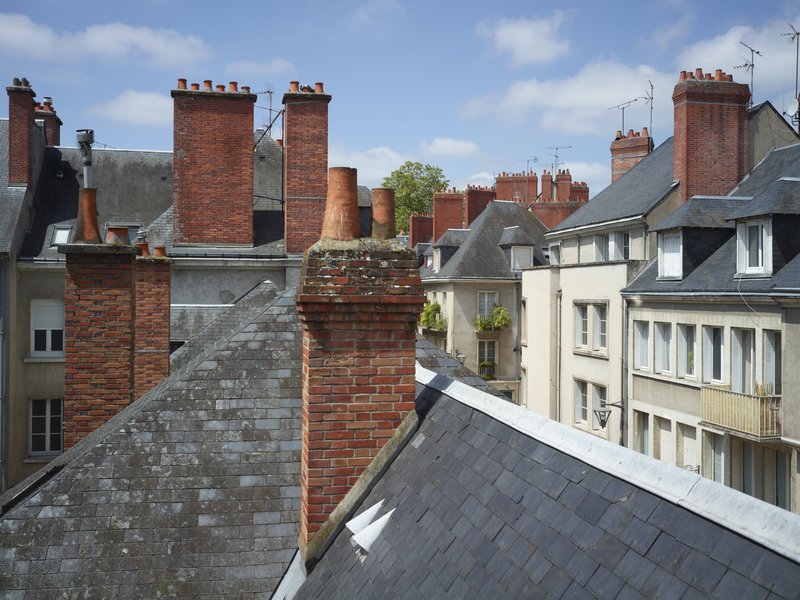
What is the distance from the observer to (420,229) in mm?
53375

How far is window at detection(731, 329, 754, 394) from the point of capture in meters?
20.1

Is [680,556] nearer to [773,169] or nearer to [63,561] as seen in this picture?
[63,561]

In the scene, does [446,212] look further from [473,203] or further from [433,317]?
[433,317]

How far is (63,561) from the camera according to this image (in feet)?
22.6

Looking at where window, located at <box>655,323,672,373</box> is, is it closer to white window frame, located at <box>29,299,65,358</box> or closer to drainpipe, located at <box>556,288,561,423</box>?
drainpipe, located at <box>556,288,561,423</box>

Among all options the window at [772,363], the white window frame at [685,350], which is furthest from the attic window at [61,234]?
the window at [772,363]

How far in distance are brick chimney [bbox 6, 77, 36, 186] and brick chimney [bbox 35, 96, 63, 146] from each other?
4.59 meters

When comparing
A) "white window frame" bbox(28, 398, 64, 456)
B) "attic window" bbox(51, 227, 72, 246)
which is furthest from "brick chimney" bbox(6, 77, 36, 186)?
"white window frame" bbox(28, 398, 64, 456)

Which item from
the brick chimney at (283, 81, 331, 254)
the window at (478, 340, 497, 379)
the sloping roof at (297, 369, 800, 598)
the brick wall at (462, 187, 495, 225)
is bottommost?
the window at (478, 340, 497, 379)

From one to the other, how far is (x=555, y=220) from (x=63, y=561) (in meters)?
40.1

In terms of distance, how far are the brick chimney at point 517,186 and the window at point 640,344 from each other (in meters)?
24.2

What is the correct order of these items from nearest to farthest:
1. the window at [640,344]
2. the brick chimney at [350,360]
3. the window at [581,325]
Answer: the brick chimney at [350,360] < the window at [640,344] < the window at [581,325]

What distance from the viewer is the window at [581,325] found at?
97.6ft

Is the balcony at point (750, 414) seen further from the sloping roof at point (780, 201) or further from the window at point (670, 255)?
the window at point (670, 255)
